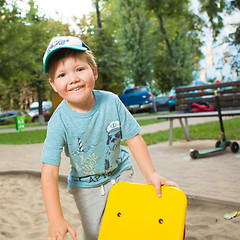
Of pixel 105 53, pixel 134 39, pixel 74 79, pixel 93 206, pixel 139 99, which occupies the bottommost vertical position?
pixel 139 99

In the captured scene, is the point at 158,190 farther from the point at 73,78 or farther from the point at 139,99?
the point at 139,99

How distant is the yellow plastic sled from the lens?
1.38 m

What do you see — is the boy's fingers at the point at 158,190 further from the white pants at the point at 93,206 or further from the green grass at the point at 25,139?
the green grass at the point at 25,139

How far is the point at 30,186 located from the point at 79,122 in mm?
2922

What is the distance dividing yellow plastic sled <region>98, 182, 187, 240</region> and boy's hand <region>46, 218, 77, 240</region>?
0.23m

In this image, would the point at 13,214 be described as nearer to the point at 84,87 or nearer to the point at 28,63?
the point at 84,87

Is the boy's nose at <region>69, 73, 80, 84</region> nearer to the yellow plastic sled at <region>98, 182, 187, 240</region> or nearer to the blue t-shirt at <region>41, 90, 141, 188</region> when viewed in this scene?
the blue t-shirt at <region>41, 90, 141, 188</region>

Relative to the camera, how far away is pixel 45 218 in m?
3.15

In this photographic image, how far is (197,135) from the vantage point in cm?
768

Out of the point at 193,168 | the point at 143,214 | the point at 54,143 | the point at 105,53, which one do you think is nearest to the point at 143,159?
the point at 143,214

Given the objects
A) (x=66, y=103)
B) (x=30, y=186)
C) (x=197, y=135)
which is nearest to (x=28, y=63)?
(x=197, y=135)

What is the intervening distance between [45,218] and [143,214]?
1924 mm

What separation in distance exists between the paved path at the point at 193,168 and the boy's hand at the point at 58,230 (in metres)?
1.82

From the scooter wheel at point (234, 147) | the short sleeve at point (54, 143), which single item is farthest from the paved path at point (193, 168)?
the short sleeve at point (54, 143)
